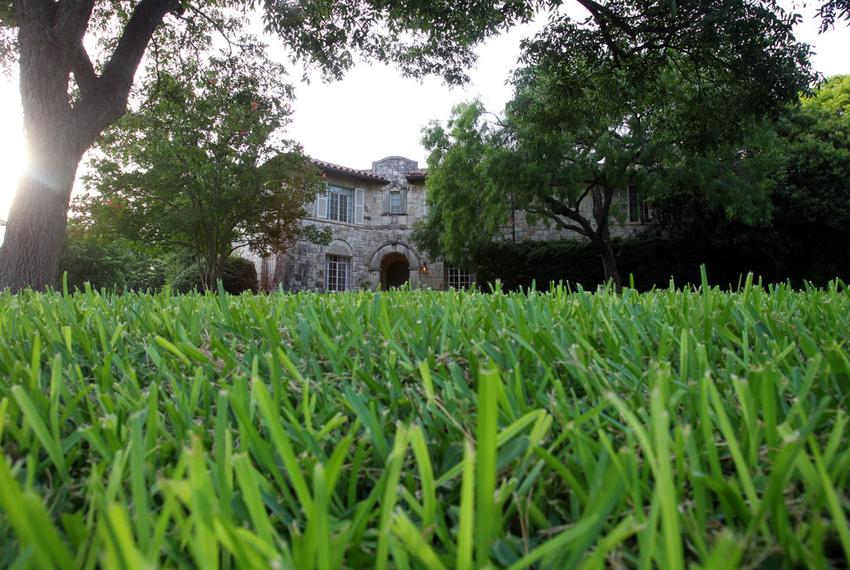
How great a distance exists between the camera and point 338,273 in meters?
22.0

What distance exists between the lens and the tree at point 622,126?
7.09 metres

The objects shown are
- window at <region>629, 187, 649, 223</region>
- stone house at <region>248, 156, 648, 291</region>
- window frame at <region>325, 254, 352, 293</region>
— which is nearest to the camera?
window at <region>629, 187, 649, 223</region>

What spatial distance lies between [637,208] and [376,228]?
11.7m

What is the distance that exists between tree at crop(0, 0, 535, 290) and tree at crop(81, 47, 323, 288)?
5.30 ft

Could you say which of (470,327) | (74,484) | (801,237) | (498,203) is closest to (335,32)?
(498,203)

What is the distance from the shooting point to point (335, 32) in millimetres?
8711

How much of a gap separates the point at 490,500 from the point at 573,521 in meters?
0.15

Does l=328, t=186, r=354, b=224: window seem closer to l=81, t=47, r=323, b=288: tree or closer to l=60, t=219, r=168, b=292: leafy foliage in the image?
l=81, t=47, r=323, b=288: tree

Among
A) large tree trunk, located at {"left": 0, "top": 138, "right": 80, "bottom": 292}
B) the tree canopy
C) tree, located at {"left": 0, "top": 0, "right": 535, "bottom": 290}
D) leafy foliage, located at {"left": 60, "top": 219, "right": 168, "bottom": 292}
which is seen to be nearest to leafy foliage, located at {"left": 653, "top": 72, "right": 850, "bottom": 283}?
the tree canopy

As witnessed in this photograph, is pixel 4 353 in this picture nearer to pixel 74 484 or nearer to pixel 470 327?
pixel 74 484

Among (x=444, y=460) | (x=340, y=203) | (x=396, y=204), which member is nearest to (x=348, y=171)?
(x=340, y=203)

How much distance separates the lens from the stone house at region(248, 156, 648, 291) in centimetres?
2100

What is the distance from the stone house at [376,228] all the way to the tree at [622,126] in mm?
2170

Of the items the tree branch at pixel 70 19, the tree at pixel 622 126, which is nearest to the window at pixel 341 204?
the tree at pixel 622 126
